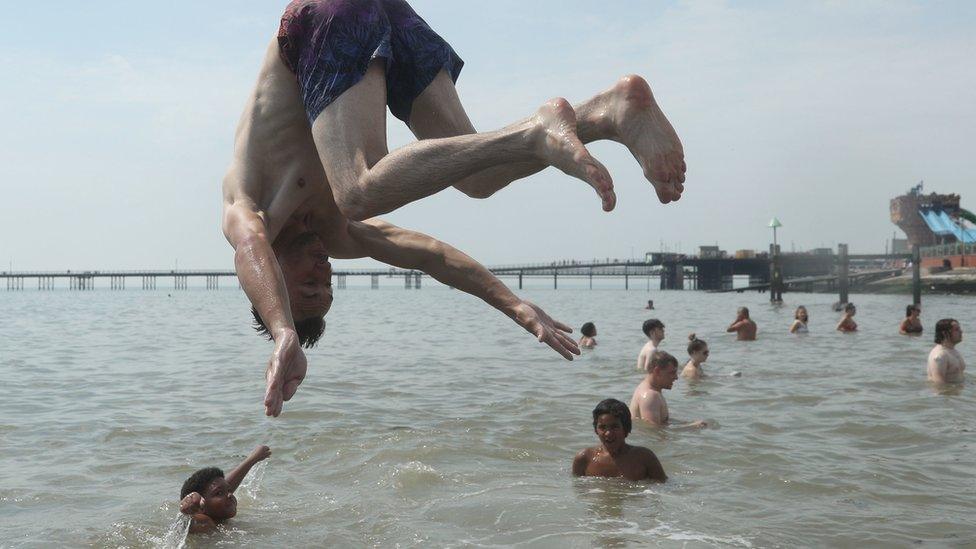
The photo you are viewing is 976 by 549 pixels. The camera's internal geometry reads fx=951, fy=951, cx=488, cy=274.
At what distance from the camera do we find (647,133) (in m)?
3.69

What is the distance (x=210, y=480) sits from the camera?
29.8ft

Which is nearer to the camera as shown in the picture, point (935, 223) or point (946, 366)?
point (946, 366)

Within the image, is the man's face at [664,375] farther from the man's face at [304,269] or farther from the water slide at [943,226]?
the water slide at [943,226]

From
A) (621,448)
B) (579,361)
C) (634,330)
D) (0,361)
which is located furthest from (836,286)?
(621,448)

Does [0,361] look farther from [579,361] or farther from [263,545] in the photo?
[263,545]

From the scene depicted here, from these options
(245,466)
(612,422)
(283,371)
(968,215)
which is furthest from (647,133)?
(968,215)

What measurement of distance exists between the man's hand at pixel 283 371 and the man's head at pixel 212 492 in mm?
5696

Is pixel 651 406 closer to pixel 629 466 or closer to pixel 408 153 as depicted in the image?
pixel 629 466

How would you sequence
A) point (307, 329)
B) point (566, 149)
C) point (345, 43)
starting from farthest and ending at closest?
point (307, 329) < point (345, 43) < point (566, 149)

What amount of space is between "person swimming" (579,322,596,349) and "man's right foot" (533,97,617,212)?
18335 millimetres

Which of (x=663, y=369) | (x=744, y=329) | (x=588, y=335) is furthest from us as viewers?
(x=744, y=329)

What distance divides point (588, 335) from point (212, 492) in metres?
14.2

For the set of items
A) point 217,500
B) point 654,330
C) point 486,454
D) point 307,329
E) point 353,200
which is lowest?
point 486,454

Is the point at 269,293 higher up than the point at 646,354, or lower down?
higher up
